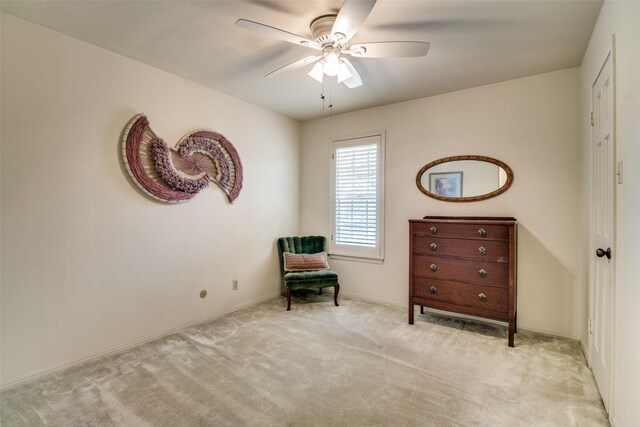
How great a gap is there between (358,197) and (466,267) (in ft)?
5.47

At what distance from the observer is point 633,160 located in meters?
1.39

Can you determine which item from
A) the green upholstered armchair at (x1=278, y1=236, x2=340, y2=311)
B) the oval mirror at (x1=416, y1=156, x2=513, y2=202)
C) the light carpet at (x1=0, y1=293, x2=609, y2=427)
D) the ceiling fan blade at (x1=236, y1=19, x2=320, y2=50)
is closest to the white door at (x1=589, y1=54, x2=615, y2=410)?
the light carpet at (x1=0, y1=293, x2=609, y2=427)

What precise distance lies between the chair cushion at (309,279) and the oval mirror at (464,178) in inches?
61.5

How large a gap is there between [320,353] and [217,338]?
102 cm

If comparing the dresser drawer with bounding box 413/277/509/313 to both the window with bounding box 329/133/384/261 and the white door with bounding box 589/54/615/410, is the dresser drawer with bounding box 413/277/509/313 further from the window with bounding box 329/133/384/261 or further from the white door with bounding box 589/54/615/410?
the window with bounding box 329/133/384/261

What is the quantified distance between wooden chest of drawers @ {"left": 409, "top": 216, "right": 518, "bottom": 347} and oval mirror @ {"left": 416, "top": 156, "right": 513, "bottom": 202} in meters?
0.31

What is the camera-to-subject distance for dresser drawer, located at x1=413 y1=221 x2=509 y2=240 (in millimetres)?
2699

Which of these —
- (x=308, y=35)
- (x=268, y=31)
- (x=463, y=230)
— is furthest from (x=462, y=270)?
(x=268, y=31)

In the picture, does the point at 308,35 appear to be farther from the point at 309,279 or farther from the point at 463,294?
the point at 463,294

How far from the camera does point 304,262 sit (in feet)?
12.6

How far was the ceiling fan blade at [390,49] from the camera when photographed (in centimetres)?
195

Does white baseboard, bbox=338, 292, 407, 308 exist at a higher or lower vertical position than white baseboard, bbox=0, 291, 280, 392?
higher

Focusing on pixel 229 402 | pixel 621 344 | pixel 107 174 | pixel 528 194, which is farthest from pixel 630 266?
pixel 107 174

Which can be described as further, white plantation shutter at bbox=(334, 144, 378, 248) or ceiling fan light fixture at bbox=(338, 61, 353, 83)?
white plantation shutter at bbox=(334, 144, 378, 248)
